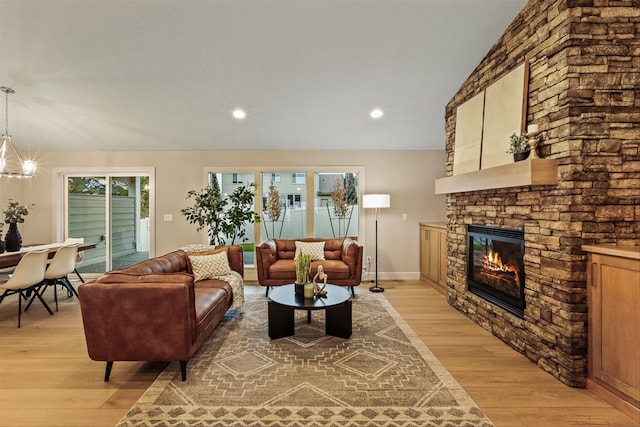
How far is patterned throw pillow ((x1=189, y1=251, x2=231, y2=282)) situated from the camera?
13.6 feet

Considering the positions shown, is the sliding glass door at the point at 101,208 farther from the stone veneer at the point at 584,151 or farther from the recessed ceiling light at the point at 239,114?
the stone veneer at the point at 584,151

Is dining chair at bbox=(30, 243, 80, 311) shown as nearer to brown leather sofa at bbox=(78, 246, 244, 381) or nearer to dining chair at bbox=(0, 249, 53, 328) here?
dining chair at bbox=(0, 249, 53, 328)

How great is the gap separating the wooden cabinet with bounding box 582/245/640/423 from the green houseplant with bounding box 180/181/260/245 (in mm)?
4600

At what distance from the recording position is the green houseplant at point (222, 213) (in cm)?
557

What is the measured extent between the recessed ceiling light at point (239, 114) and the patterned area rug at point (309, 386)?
3052 mm

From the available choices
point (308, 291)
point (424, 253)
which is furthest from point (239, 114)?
point (424, 253)

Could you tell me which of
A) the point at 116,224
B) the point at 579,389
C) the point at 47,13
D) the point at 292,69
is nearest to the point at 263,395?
the point at 579,389

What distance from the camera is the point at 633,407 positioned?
2125mm

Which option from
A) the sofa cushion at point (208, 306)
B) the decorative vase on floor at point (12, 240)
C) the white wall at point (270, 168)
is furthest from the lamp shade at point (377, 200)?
the decorative vase on floor at point (12, 240)

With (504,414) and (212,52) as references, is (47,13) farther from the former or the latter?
(504,414)

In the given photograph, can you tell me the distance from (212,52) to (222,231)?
115 inches

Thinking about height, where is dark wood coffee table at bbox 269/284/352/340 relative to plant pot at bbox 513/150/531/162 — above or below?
below

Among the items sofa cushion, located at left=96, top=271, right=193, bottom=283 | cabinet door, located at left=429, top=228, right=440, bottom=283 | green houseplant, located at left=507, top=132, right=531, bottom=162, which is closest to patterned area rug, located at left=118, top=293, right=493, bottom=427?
sofa cushion, located at left=96, top=271, right=193, bottom=283

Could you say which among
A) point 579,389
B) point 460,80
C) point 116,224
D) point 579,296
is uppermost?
point 460,80
